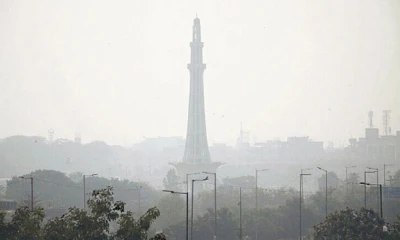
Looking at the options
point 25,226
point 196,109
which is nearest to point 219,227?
point 25,226

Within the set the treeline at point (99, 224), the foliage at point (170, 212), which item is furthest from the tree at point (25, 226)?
the foliage at point (170, 212)

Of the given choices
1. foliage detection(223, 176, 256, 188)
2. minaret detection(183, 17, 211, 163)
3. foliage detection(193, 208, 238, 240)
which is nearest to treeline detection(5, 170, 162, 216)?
foliage detection(193, 208, 238, 240)

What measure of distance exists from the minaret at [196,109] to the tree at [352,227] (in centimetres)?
9990

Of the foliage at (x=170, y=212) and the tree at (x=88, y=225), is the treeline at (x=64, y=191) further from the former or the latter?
the tree at (x=88, y=225)

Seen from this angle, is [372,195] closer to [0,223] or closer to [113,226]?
[113,226]

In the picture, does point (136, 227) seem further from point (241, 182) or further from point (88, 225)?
point (241, 182)

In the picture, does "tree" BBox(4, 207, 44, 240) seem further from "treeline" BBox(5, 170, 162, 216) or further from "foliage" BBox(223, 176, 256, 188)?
"foliage" BBox(223, 176, 256, 188)

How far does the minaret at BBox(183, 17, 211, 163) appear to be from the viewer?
15888cm

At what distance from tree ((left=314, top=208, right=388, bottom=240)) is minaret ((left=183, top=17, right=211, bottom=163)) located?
3933 inches

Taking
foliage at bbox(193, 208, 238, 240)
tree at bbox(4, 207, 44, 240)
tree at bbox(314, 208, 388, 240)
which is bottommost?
foliage at bbox(193, 208, 238, 240)

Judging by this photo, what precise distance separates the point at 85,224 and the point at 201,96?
120 m

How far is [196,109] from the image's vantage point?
160 meters

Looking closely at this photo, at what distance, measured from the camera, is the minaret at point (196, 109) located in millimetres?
158875

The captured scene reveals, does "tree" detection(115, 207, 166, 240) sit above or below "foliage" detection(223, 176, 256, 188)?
above
